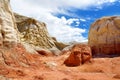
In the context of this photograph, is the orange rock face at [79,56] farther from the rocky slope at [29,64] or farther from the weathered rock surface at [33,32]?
the weathered rock surface at [33,32]

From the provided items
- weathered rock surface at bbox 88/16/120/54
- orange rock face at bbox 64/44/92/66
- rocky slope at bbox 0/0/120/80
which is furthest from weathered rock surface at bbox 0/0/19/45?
weathered rock surface at bbox 88/16/120/54

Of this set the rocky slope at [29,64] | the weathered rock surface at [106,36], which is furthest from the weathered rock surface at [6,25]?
the weathered rock surface at [106,36]

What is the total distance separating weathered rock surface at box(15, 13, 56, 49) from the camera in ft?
159

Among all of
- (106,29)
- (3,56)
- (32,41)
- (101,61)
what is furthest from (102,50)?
(32,41)

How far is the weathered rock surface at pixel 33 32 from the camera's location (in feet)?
159

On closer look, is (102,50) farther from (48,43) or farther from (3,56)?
(48,43)

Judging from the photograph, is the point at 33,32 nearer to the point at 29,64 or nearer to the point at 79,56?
the point at 79,56

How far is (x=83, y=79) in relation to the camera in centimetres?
1759

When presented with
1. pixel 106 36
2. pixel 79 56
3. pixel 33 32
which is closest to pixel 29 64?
pixel 79 56

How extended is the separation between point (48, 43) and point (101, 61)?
88.8 feet

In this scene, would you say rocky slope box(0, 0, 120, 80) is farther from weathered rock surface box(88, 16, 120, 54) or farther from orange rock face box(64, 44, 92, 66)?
weathered rock surface box(88, 16, 120, 54)

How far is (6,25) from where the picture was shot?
20.1 metres

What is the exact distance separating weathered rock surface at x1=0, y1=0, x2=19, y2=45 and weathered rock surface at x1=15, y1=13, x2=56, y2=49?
86.3ft

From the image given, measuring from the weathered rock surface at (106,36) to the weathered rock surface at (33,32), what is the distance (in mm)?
16947
